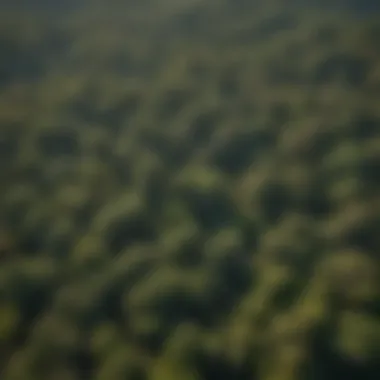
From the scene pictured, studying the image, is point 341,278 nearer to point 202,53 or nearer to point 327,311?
point 327,311

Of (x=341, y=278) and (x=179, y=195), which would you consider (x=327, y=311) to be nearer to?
(x=341, y=278)

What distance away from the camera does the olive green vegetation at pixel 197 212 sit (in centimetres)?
242

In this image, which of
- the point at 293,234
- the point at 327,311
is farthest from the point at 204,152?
the point at 327,311

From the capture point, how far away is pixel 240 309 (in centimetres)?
264

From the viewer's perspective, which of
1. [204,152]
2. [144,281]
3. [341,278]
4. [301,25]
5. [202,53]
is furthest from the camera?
[301,25]

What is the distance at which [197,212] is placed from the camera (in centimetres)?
323

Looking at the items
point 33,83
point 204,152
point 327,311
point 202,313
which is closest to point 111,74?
point 33,83

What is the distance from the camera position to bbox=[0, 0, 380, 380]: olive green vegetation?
242 cm

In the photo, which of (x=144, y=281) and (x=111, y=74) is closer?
(x=144, y=281)

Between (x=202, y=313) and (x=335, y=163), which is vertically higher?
(x=335, y=163)

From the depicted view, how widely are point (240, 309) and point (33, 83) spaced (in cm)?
361

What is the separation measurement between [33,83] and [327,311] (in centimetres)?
399

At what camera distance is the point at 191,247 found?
2932 mm

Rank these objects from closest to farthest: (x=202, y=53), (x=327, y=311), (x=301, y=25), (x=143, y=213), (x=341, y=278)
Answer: (x=327, y=311), (x=341, y=278), (x=143, y=213), (x=202, y=53), (x=301, y=25)
